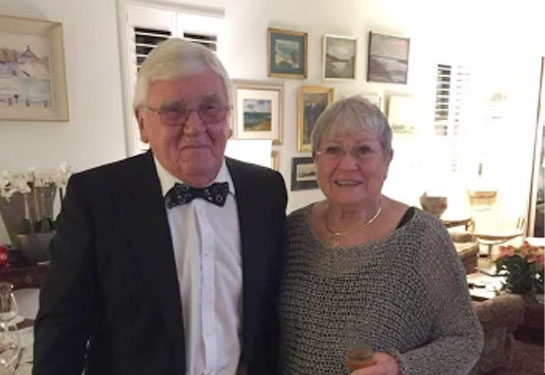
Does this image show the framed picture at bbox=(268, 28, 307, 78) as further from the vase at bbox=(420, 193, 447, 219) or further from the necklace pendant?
the necklace pendant

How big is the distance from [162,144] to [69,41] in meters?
2.01

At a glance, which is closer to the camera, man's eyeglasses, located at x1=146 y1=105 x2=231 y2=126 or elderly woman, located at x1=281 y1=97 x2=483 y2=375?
man's eyeglasses, located at x1=146 y1=105 x2=231 y2=126

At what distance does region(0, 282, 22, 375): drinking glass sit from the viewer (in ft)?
4.43

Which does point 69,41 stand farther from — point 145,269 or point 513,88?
point 513,88

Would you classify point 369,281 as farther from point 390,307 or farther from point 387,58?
point 387,58

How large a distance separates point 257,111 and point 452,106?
116 inches

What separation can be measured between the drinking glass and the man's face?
0.73 metres

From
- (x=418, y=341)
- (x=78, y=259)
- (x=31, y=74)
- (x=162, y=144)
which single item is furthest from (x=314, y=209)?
(x=31, y=74)

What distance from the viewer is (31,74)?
2.61 metres

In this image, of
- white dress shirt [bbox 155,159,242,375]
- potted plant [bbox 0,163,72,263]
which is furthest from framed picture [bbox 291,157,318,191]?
white dress shirt [bbox 155,159,242,375]

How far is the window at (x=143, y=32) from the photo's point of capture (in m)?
2.99

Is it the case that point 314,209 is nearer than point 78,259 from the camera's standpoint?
No

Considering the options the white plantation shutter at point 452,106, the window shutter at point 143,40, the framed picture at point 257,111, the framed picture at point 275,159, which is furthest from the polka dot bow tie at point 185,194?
the white plantation shutter at point 452,106

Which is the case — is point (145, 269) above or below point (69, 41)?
below
